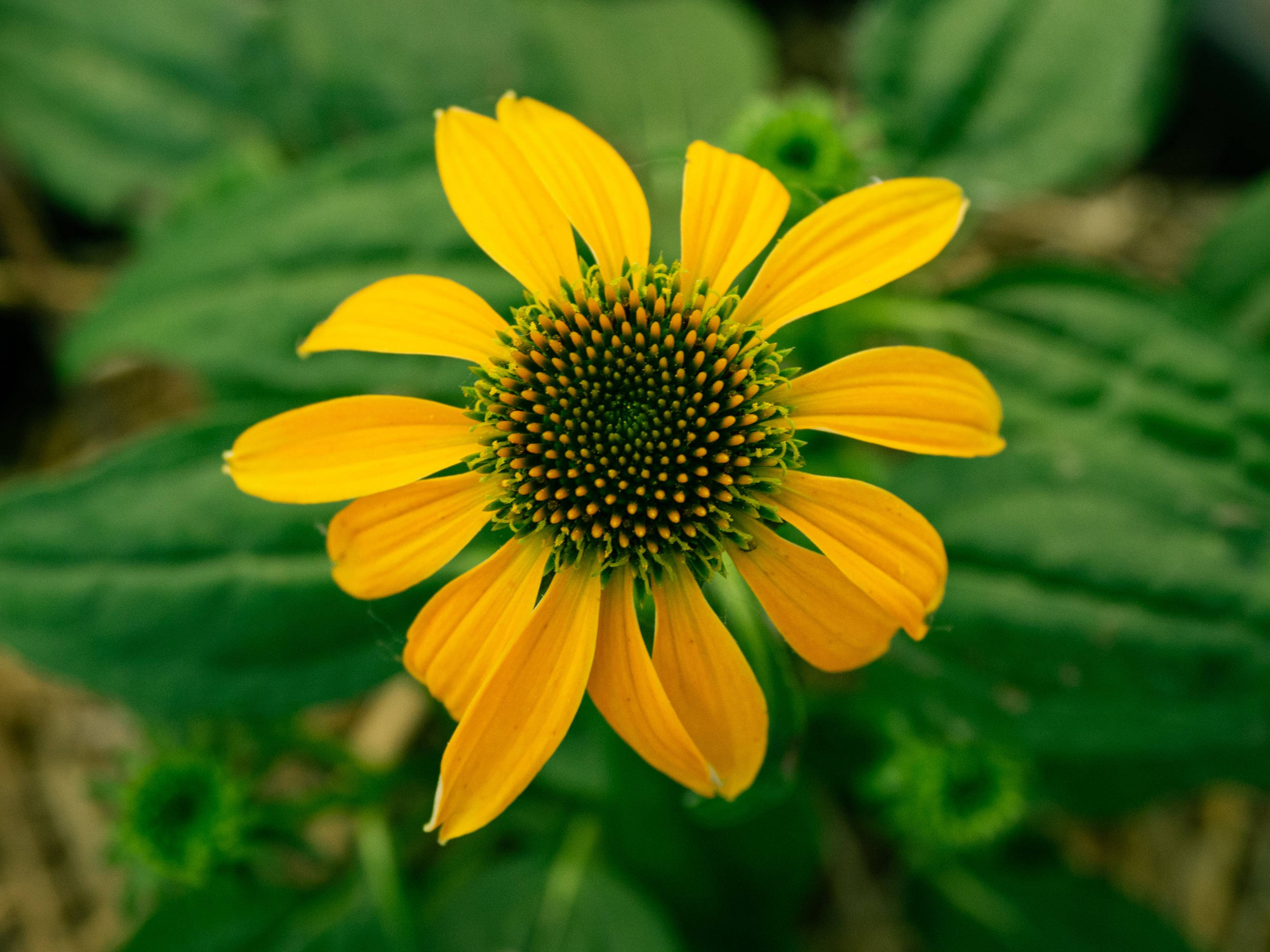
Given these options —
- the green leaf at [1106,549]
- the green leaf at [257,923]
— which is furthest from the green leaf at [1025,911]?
the green leaf at [257,923]

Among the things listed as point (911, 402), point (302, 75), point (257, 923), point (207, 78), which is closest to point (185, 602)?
point (257, 923)

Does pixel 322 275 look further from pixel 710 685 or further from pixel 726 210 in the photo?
pixel 710 685

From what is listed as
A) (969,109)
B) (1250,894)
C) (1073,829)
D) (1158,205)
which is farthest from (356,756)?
(1158,205)

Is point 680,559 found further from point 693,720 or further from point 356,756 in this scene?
point 356,756

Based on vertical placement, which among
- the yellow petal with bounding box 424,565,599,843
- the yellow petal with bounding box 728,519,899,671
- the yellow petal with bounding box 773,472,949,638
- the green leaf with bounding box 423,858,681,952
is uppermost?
the yellow petal with bounding box 773,472,949,638

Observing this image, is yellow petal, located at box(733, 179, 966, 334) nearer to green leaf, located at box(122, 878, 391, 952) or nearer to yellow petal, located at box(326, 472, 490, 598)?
yellow petal, located at box(326, 472, 490, 598)

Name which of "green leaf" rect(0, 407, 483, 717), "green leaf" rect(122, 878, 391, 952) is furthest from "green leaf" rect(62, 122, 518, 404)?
"green leaf" rect(122, 878, 391, 952)

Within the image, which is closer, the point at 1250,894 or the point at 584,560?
the point at 584,560
